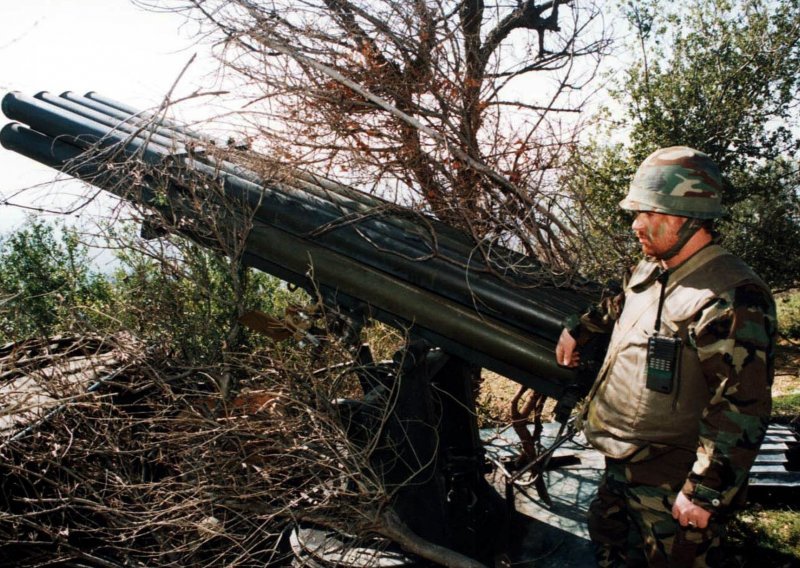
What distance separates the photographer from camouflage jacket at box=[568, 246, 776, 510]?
7.16ft

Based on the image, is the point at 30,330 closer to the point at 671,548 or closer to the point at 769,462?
the point at 671,548

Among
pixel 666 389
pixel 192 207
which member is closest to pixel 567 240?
pixel 666 389

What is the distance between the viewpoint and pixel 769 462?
4562 millimetres

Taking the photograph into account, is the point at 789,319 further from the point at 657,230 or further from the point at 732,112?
the point at 657,230

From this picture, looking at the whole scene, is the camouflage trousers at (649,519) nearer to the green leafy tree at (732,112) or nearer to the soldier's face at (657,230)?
the soldier's face at (657,230)

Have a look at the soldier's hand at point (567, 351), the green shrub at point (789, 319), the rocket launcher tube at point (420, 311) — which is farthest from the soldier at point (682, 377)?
the green shrub at point (789, 319)

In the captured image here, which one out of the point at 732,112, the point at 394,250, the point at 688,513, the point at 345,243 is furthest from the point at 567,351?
the point at 732,112

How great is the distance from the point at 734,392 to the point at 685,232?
2.03ft

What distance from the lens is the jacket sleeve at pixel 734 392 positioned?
7.16ft

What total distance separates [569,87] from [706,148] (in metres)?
7.21

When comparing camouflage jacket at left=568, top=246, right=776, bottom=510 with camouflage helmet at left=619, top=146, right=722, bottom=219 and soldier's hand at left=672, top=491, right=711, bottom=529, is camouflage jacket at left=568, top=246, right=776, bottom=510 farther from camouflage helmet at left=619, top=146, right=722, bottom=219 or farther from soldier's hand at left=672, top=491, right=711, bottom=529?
camouflage helmet at left=619, top=146, right=722, bottom=219

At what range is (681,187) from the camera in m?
2.42

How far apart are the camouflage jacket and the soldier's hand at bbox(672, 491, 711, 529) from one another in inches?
1.1

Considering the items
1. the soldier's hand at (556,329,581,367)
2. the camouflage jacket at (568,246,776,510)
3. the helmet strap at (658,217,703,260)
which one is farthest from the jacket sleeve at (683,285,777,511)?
the soldier's hand at (556,329,581,367)
